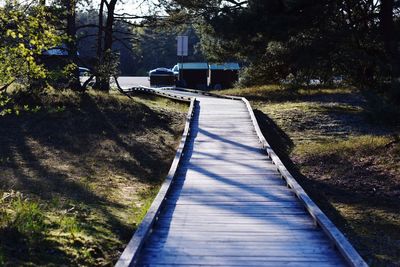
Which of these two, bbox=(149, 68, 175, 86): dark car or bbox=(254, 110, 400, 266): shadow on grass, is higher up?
bbox=(149, 68, 175, 86): dark car

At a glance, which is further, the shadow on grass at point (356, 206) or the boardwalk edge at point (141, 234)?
the shadow on grass at point (356, 206)

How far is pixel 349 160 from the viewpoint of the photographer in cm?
1286

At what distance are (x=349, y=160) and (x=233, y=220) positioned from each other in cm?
610

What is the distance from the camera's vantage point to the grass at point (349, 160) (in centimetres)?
847

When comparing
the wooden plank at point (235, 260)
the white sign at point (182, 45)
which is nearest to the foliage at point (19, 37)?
the wooden plank at point (235, 260)

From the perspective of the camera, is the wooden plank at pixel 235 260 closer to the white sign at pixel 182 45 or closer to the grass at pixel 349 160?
the grass at pixel 349 160

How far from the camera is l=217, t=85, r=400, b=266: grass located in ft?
27.8

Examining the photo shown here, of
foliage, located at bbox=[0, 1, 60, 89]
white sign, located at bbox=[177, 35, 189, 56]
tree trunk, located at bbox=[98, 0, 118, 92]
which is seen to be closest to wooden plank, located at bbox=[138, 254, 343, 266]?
foliage, located at bbox=[0, 1, 60, 89]

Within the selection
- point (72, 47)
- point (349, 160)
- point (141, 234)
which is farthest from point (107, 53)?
point (141, 234)

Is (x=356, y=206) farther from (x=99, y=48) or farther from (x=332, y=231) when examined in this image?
→ (x=99, y=48)

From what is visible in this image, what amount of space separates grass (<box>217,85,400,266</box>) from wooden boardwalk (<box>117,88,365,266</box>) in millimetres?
993

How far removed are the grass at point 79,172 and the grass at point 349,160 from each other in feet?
10.9

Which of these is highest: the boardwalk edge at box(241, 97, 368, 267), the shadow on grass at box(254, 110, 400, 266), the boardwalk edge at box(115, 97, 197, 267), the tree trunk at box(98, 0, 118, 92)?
the tree trunk at box(98, 0, 118, 92)

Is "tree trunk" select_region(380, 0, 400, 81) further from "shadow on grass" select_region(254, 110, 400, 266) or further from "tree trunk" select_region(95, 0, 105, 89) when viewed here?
"tree trunk" select_region(95, 0, 105, 89)
